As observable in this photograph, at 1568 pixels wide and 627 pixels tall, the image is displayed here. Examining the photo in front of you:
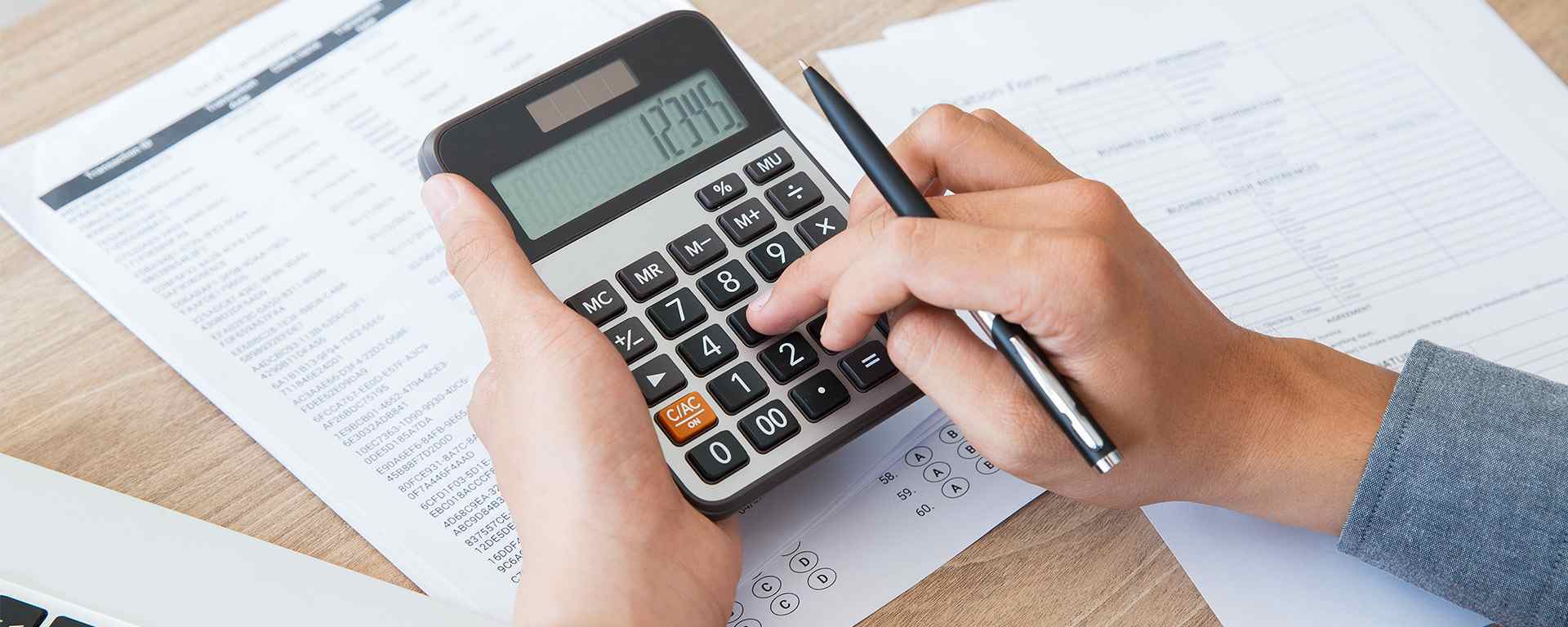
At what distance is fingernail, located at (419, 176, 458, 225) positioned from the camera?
511mm

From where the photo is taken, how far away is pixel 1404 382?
0.49 meters

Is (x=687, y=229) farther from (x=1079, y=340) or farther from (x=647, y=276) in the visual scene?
(x=1079, y=340)

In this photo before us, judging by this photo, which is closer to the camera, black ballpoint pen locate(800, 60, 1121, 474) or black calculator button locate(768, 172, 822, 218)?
black ballpoint pen locate(800, 60, 1121, 474)

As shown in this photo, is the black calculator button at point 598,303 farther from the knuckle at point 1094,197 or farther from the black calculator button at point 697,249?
the knuckle at point 1094,197

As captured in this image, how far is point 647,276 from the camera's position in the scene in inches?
20.8

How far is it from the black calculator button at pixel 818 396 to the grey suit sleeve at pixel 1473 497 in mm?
215

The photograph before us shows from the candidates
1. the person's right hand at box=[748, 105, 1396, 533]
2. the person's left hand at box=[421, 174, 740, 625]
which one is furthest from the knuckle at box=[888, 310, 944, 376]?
the person's left hand at box=[421, 174, 740, 625]

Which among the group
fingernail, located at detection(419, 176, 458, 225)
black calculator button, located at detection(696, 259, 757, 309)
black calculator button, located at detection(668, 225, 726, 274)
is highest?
fingernail, located at detection(419, 176, 458, 225)

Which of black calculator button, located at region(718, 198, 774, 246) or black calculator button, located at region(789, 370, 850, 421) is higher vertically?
black calculator button, located at region(718, 198, 774, 246)

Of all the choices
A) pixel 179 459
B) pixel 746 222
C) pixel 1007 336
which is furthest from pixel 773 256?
pixel 179 459

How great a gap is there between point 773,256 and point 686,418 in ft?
0.30

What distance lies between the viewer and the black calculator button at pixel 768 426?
0.49 m

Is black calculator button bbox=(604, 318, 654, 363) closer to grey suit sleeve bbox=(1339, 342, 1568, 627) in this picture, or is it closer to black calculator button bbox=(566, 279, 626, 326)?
black calculator button bbox=(566, 279, 626, 326)

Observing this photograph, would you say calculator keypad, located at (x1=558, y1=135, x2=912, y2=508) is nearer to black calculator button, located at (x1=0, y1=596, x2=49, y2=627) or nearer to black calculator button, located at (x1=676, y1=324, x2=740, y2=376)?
black calculator button, located at (x1=676, y1=324, x2=740, y2=376)
